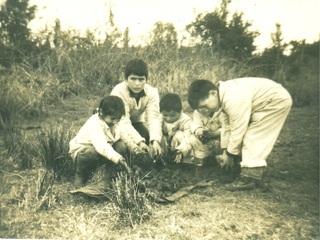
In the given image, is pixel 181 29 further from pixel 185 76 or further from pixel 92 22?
pixel 92 22

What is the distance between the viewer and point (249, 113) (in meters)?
2.76

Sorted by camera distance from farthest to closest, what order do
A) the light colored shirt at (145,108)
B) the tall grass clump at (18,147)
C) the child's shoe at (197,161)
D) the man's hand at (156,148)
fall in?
1. the light colored shirt at (145,108)
2. the child's shoe at (197,161)
3. the man's hand at (156,148)
4. the tall grass clump at (18,147)

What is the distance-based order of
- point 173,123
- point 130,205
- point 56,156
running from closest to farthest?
point 130,205 < point 56,156 < point 173,123

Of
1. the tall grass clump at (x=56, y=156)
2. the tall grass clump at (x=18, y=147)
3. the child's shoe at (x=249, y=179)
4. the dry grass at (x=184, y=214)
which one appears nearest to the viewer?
the dry grass at (x=184, y=214)

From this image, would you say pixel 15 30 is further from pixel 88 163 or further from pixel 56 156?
pixel 88 163

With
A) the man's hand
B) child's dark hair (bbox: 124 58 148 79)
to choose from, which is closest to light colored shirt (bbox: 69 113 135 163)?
the man's hand

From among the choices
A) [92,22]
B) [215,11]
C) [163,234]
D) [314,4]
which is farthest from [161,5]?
[163,234]

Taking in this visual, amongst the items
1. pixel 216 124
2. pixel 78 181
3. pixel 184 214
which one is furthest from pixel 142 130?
pixel 184 214

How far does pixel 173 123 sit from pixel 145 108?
30 cm

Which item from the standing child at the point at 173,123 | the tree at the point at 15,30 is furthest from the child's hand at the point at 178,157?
the tree at the point at 15,30

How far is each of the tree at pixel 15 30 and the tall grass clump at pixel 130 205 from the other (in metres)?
1.69

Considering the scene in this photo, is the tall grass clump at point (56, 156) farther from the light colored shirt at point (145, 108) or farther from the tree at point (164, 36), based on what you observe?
the tree at point (164, 36)

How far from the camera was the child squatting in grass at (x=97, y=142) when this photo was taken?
8.91 ft

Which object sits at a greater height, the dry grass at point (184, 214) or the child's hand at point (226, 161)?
the child's hand at point (226, 161)
